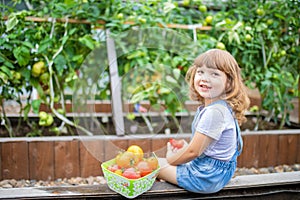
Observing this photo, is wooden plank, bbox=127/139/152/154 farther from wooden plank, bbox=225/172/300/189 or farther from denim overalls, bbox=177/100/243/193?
wooden plank, bbox=225/172/300/189

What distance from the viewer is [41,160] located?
165cm

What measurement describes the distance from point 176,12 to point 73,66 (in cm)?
79

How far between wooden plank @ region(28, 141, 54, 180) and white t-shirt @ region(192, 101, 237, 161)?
782mm

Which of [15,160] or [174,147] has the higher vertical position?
[174,147]

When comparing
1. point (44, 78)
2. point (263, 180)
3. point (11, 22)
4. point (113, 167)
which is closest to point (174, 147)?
point (113, 167)

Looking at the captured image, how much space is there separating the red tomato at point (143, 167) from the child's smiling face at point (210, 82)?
0.98ft

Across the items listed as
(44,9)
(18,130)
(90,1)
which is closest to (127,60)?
(90,1)

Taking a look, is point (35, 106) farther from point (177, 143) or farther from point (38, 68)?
point (177, 143)

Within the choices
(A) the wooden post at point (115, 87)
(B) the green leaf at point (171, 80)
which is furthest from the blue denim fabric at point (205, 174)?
(A) the wooden post at point (115, 87)

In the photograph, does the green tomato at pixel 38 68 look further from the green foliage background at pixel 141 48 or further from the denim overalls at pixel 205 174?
the denim overalls at pixel 205 174

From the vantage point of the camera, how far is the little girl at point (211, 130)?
115 cm

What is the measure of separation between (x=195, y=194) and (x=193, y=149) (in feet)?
0.66

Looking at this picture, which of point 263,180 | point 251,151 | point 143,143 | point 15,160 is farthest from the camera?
point 251,151

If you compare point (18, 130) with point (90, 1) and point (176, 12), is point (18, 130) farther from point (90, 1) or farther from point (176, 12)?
point (176, 12)
